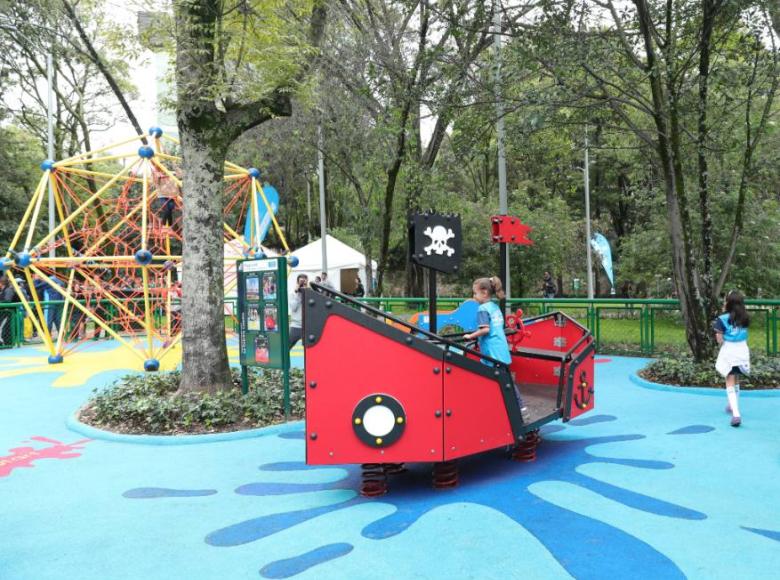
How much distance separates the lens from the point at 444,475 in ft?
18.2

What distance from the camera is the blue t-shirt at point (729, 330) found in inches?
308

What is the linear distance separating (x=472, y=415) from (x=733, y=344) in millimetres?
4182

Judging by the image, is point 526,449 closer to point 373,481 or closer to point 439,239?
point 373,481

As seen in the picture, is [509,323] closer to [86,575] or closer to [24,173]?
[86,575]

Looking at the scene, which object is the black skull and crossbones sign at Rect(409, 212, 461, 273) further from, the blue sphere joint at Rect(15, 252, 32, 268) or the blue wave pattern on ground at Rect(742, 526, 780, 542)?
the blue sphere joint at Rect(15, 252, 32, 268)

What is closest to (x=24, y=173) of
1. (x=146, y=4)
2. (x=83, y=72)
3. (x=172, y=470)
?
(x=83, y=72)

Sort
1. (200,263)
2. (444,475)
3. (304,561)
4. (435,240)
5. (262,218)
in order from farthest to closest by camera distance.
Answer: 1. (262,218)
2. (200,263)
3. (435,240)
4. (444,475)
5. (304,561)

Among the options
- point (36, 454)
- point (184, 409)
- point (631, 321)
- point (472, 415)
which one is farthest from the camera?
point (631, 321)

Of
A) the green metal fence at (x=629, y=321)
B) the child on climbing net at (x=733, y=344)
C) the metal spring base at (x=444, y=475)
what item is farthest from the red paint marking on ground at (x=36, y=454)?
the green metal fence at (x=629, y=321)

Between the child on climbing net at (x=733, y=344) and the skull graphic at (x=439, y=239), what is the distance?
4085 mm

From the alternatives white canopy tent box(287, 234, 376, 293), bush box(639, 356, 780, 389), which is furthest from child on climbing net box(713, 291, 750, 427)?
white canopy tent box(287, 234, 376, 293)

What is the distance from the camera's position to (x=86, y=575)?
409 centimetres

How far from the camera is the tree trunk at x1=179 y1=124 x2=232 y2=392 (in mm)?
8641

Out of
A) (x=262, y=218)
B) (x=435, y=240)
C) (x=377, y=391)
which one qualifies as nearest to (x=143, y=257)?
(x=262, y=218)
